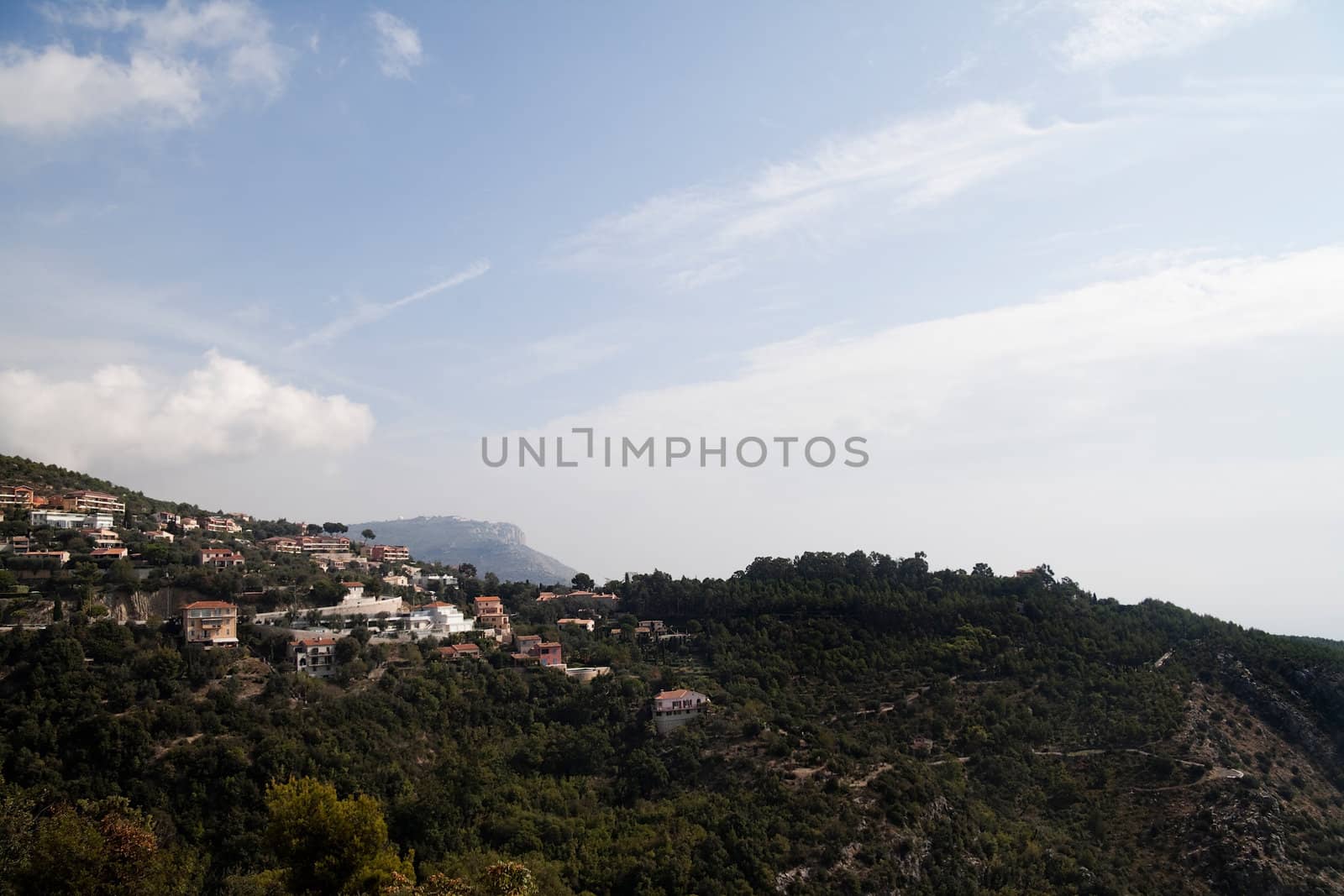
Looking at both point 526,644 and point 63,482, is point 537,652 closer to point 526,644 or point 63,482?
point 526,644

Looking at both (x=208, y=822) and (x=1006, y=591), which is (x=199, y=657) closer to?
(x=208, y=822)

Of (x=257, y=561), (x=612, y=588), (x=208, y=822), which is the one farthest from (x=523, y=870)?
(x=612, y=588)

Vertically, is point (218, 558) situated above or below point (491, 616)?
above

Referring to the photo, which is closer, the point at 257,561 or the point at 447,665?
the point at 447,665

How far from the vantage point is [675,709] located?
137ft

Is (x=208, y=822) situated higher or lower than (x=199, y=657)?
lower

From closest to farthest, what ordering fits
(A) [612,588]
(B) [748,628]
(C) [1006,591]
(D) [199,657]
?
(D) [199,657] < (B) [748,628] < (C) [1006,591] < (A) [612,588]

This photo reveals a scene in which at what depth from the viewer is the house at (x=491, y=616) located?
54.0 m

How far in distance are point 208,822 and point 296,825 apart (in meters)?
8.42

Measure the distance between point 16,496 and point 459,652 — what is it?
31.1m

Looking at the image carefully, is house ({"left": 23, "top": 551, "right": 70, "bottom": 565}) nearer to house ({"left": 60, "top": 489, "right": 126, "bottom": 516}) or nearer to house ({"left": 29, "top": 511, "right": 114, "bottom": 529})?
house ({"left": 29, "top": 511, "right": 114, "bottom": 529})

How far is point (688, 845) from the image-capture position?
100 ft

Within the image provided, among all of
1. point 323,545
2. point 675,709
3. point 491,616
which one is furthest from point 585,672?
point 323,545

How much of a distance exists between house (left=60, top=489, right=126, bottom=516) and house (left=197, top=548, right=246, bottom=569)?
362 inches
